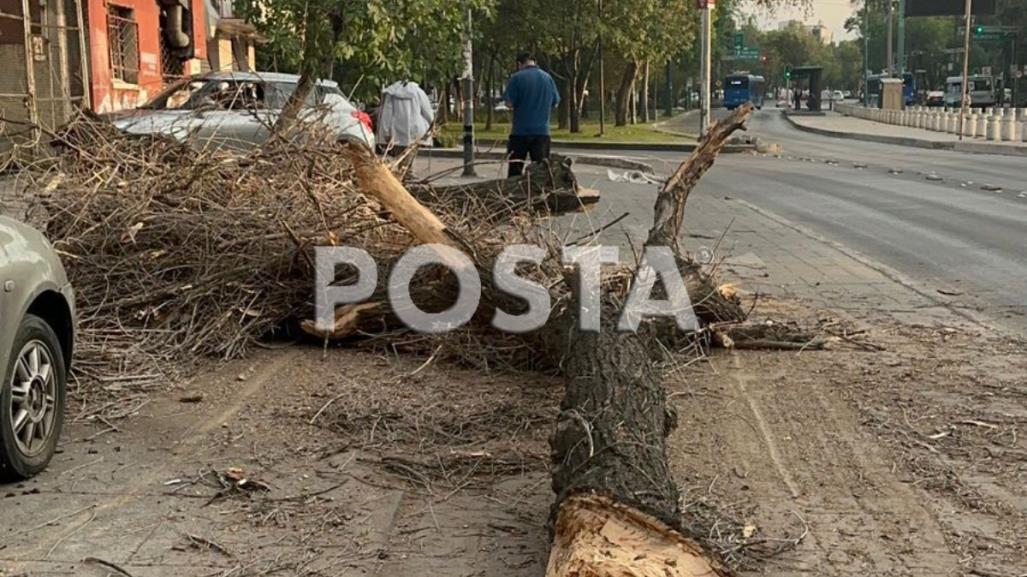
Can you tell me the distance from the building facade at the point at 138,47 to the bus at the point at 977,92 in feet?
206

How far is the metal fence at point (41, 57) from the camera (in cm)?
1577

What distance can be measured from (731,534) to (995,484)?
1309 mm

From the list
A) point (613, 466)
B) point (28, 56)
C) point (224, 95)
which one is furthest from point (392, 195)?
point (28, 56)

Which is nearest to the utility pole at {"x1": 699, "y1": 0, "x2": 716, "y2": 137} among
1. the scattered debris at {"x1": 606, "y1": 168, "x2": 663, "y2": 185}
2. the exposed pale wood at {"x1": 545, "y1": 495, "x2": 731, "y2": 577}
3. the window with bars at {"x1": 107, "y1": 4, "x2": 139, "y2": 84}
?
the scattered debris at {"x1": 606, "y1": 168, "x2": 663, "y2": 185}

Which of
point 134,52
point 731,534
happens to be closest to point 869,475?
point 731,534

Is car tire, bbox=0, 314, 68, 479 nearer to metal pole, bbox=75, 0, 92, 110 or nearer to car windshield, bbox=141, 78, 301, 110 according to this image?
car windshield, bbox=141, 78, 301, 110

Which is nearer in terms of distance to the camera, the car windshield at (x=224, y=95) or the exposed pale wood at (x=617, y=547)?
the exposed pale wood at (x=617, y=547)

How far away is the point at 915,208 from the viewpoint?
598 inches

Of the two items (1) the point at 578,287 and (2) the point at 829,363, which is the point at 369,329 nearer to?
(1) the point at 578,287

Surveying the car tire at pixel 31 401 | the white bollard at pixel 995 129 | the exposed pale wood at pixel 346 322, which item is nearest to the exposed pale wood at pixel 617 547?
the car tire at pixel 31 401

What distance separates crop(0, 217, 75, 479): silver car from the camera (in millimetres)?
4402

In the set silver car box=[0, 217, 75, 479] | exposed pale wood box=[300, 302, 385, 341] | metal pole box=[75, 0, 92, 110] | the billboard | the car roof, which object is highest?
the billboard

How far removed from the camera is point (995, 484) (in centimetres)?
466

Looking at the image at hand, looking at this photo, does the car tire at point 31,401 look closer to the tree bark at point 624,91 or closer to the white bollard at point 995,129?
the white bollard at point 995,129
